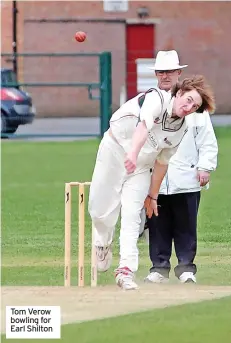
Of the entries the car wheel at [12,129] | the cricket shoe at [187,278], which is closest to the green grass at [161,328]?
the cricket shoe at [187,278]

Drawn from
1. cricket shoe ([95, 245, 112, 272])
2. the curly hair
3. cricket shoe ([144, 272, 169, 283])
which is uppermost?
the curly hair

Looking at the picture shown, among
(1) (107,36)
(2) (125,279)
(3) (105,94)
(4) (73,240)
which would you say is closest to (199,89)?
(2) (125,279)

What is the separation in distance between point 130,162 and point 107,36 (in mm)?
28912

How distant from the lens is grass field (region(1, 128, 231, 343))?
7.01 meters

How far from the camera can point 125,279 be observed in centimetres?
881

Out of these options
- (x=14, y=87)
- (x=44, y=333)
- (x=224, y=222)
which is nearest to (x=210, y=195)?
(x=224, y=222)

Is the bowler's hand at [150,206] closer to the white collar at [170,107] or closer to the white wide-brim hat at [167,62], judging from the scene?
the white collar at [170,107]

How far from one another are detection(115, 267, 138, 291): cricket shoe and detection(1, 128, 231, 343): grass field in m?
0.91

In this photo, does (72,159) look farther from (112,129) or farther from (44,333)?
(44,333)

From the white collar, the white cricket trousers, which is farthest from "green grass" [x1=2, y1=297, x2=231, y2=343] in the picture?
the white collar

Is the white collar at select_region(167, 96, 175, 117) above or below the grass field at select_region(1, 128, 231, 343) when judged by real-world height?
above

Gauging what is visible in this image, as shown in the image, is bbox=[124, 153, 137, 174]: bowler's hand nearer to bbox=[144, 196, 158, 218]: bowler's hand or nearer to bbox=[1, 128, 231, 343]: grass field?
bbox=[144, 196, 158, 218]: bowler's hand

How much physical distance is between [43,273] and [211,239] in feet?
8.19

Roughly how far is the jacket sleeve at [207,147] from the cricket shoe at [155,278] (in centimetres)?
93
